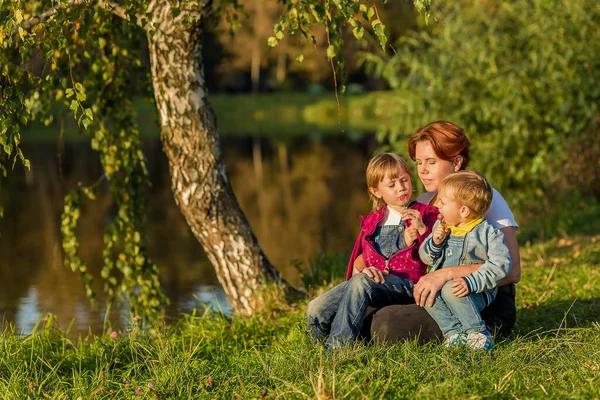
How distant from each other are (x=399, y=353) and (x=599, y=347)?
1087mm

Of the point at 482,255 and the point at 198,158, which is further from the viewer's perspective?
the point at 198,158

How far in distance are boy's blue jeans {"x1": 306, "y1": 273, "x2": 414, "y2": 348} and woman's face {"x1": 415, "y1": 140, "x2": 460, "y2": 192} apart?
0.60 meters

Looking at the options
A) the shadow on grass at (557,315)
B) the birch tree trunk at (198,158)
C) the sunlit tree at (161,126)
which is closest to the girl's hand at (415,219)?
the shadow on grass at (557,315)

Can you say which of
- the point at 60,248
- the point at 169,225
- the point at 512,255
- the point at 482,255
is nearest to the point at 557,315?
the point at 512,255

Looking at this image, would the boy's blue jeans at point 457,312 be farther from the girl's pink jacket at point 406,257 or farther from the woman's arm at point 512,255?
the girl's pink jacket at point 406,257

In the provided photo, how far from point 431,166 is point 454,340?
1035 mm

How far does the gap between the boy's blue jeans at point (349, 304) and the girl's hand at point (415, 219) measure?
308 mm

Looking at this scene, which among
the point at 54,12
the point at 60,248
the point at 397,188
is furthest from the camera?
the point at 60,248

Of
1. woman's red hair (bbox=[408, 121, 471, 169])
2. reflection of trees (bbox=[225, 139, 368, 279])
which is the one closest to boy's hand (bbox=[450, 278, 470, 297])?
woman's red hair (bbox=[408, 121, 471, 169])

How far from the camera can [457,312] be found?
4773 mm

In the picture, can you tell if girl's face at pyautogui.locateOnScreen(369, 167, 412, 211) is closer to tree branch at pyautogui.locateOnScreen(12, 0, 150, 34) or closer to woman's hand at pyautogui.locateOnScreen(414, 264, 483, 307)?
woman's hand at pyautogui.locateOnScreen(414, 264, 483, 307)

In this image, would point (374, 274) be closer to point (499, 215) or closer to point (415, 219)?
point (415, 219)

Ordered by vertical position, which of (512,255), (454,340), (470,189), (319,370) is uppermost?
(470,189)

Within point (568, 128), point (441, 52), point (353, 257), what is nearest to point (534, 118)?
point (568, 128)
